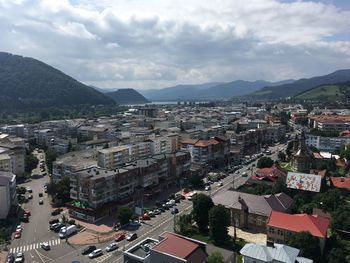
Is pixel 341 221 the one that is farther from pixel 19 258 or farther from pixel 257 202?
pixel 19 258

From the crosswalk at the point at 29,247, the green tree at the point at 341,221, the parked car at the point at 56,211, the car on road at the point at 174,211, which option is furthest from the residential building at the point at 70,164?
the green tree at the point at 341,221

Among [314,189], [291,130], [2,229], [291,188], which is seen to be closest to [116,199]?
[2,229]

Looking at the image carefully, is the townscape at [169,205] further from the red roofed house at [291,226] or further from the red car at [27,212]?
the red car at [27,212]

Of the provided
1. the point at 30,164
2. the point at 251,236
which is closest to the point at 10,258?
the point at 251,236

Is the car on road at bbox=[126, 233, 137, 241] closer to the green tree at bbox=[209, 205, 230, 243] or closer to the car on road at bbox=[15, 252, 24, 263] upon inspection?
the green tree at bbox=[209, 205, 230, 243]

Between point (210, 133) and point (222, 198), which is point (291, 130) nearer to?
point (210, 133)

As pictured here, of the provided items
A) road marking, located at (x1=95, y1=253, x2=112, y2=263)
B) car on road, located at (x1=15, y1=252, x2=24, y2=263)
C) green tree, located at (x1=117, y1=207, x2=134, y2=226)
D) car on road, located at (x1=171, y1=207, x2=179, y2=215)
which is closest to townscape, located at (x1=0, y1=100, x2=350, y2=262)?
road marking, located at (x1=95, y1=253, x2=112, y2=263)
